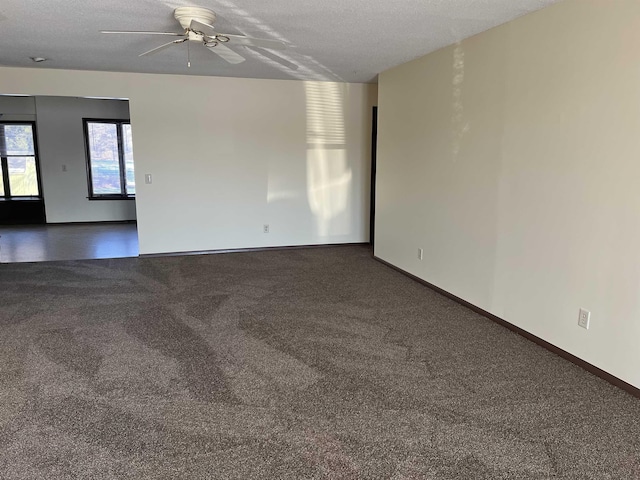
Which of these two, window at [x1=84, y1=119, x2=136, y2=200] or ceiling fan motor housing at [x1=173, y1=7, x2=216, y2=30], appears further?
window at [x1=84, y1=119, x2=136, y2=200]

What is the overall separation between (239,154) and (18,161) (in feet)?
18.4

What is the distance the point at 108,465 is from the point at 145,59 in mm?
4239

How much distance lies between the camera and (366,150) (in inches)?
264

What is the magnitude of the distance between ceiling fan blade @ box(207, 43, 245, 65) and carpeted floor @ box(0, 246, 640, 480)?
239 centimetres

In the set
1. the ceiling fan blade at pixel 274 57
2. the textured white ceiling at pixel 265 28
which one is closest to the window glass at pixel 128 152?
the textured white ceiling at pixel 265 28

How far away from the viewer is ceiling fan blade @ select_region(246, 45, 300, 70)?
14.3 feet

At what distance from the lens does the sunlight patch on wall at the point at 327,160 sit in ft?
21.0

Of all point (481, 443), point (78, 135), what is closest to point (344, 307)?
point (481, 443)

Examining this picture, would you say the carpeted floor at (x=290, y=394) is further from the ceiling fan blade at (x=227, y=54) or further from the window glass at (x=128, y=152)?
the window glass at (x=128, y=152)

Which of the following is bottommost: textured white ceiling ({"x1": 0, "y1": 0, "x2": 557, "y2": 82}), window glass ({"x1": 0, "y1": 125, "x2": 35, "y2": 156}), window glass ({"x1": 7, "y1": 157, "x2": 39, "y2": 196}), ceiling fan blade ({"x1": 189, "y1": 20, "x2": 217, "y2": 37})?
window glass ({"x1": 7, "y1": 157, "x2": 39, "y2": 196})

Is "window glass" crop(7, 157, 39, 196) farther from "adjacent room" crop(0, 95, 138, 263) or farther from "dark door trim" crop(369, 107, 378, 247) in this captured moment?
"dark door trim" crop(369, 107, 378, 247)

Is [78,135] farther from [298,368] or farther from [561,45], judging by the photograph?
[561,45]

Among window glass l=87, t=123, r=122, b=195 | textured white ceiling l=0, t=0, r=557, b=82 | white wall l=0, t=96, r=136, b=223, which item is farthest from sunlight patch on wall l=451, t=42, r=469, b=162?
window glass l=87, t=123, r=122, b=195

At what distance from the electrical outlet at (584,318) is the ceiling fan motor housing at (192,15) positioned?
328cm
